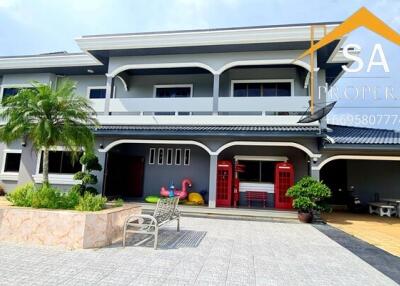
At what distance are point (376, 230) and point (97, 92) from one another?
1646 cm

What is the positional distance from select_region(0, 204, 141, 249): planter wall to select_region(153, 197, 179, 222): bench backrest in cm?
114

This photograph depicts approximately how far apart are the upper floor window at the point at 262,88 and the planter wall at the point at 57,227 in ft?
35.9

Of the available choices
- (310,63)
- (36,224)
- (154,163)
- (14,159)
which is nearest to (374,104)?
(310,63)

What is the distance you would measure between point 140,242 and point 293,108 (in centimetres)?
926

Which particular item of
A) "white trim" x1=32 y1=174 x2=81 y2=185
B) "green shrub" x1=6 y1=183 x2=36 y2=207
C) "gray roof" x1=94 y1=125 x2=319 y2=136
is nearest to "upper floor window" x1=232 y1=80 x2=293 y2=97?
"gray roof" x1=94 y1=125 x2=319 y2=136

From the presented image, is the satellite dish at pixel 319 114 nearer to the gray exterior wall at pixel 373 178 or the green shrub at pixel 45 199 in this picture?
the gray exterior wall at pixel 373 178

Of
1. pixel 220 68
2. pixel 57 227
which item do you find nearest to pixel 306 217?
pixel 220 68

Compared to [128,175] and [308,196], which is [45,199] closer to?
[128,175]

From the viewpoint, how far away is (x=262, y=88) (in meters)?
15.2

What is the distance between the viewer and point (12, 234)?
6383 mm

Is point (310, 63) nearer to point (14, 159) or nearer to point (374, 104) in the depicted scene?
point (374, 104)

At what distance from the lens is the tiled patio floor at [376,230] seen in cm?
778

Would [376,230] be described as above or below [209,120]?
below

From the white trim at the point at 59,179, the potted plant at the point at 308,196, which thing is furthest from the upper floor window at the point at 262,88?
the white trim at the point at 59,179
